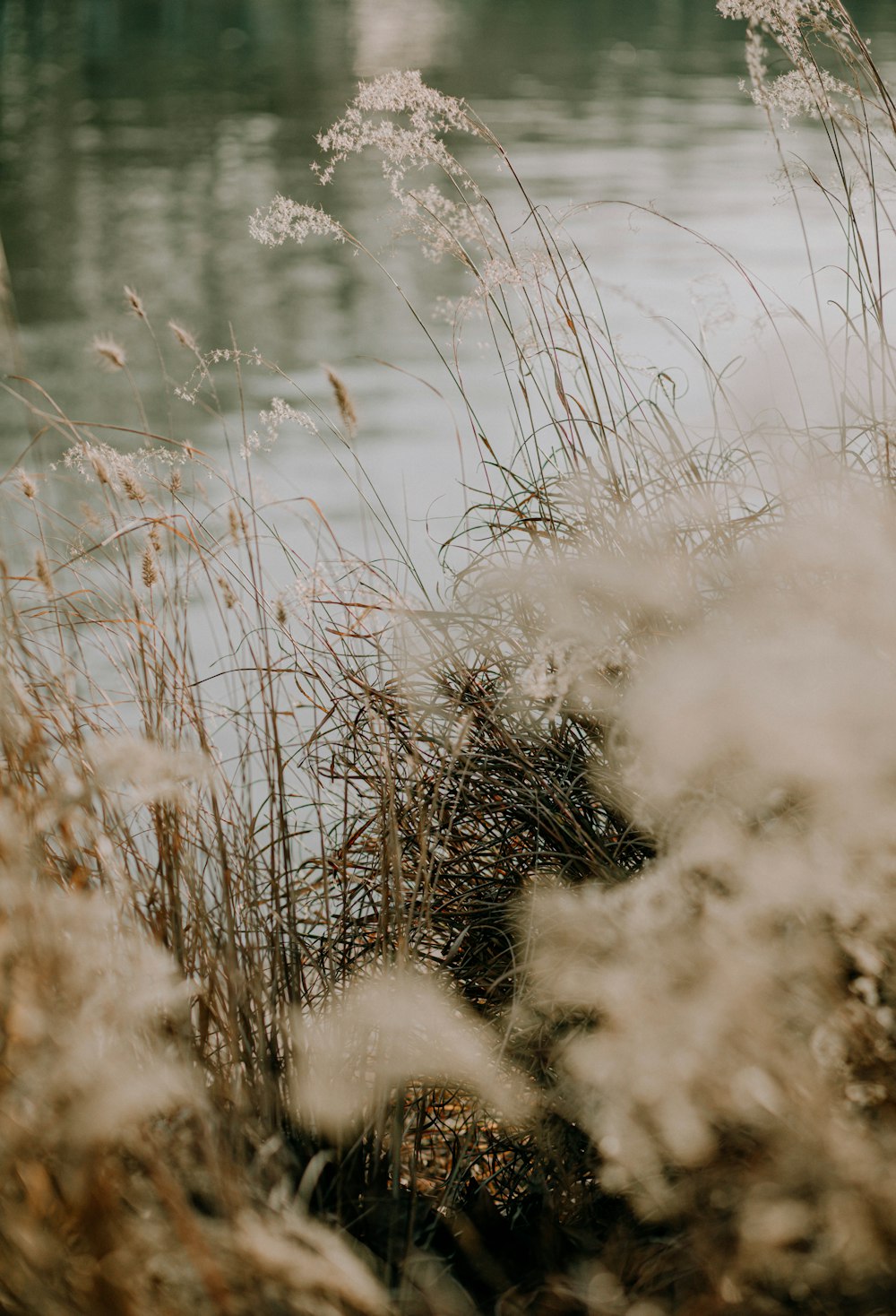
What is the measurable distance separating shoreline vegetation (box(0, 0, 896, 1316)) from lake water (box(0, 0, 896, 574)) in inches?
8.3

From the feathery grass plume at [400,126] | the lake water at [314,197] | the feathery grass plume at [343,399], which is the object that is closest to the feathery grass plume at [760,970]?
the feathery grass plume at [343,399]

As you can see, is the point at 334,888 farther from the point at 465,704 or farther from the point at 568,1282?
the point at 568,1282

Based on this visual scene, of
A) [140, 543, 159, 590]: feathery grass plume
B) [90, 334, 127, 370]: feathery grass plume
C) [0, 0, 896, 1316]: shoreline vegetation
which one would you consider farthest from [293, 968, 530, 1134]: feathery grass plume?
[90, 334, 127, 370]: feathery grass plume

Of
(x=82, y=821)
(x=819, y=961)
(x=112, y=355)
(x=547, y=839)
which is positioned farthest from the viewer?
(x=547, y=839)

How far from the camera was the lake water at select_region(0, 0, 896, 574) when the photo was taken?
5316 millimetres

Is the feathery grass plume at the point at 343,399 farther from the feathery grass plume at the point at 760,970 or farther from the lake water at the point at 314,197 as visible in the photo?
the feathery grass plume at the point at 760,970

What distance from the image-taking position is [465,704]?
137cm

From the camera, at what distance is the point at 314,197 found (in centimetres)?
889

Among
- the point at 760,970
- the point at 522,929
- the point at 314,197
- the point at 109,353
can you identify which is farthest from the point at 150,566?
the point at 314,197

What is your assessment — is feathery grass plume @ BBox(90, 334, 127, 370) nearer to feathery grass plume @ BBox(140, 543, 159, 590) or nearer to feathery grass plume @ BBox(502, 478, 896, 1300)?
→ feathery grass plume @ BBox(140, 543, 159, 590)

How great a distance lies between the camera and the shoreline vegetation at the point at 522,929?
761 mm

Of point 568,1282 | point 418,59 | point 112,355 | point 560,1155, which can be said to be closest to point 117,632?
point 112,355

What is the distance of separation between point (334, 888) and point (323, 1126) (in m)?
0.51

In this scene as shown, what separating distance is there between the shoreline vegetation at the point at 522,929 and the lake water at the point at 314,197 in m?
0.21
